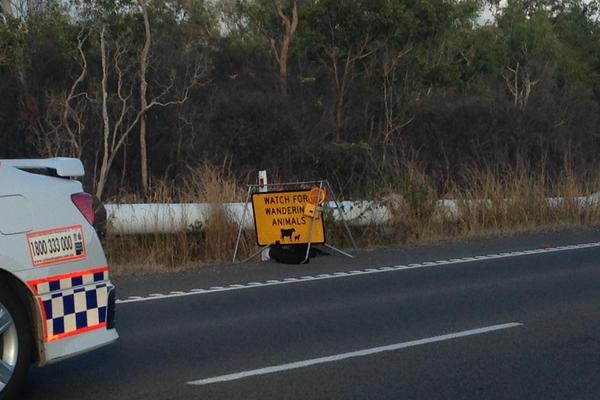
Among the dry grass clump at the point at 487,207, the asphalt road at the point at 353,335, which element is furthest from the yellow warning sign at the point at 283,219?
the dry grass clump at the point at 487,207

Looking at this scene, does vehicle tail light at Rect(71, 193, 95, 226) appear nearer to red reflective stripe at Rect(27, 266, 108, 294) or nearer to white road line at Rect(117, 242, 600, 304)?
red reflective stripe at Rect(27, 266, 108, 294)

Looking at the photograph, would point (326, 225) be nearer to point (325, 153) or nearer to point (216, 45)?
point (325, 153)

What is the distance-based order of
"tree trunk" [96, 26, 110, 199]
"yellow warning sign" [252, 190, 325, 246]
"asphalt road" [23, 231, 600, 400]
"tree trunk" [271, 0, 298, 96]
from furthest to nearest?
"tree trunk" [271, 0, 298, 96] → "tree trunk" [96, 26, 110, 199] → "yellow warning sign" [252, 190, 325, 246] → "asphalt road" [23, 231, 600, 400]

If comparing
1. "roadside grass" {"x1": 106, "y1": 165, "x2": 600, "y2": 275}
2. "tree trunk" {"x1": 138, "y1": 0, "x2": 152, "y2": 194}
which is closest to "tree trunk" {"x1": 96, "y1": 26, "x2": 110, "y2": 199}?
"tree trunk" {"x1": 138, "y1": 0, "x2": 152, "y2": 194}

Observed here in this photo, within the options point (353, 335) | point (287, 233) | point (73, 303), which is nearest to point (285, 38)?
point (287, 233)

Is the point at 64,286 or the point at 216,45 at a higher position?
the point at 216,45

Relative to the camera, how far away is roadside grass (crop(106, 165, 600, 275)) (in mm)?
14195

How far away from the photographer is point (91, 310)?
21.8ft

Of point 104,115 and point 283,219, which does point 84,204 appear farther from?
point 104,115

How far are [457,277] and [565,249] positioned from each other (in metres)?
3.31

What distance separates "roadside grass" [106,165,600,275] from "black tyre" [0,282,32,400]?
6.61 m

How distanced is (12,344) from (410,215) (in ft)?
35.1

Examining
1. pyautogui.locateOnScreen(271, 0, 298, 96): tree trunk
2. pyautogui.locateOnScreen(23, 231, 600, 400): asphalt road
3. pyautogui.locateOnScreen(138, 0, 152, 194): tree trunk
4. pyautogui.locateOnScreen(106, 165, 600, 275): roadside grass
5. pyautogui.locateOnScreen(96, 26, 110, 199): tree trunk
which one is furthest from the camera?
pyautogui.locateOnScreen(271, 0, 298, 96): tree trunk

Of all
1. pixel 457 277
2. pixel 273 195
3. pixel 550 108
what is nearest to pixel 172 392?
pixel 457 277
